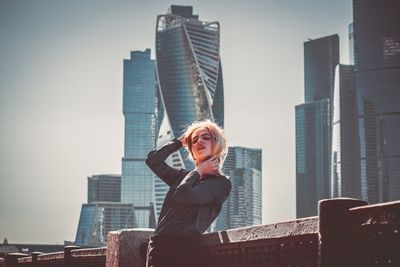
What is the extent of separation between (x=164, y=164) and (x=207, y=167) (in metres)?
0.64

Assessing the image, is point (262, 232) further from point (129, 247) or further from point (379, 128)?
point (379, 128)

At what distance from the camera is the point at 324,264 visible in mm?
2879

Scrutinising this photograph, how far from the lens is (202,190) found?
13.9 feet

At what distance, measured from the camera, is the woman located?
422 centimetres

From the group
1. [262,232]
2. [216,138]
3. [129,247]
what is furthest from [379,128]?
[262,232]

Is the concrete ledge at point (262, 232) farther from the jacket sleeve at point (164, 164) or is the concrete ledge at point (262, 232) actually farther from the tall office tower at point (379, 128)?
the tall office tower at point (379, 128)

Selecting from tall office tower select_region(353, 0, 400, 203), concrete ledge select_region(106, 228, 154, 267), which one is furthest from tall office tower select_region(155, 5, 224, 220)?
concrete ledge select_region(106, 228, 154, 267)

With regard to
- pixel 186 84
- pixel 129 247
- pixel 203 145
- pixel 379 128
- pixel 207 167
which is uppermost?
pixel 186 84

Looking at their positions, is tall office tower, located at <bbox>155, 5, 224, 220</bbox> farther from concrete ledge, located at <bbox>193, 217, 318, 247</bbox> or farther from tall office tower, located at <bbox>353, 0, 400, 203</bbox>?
concrete ledge, located at <bbox>193, 217, 318, 247</bbox>

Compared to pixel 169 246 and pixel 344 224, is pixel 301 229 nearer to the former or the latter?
pixel 344 224

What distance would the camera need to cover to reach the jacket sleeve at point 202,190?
166 inches

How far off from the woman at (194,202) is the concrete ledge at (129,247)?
2.99 ft

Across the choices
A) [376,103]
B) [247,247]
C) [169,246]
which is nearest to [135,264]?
[169,246]

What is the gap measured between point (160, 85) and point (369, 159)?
5650 centimetres
